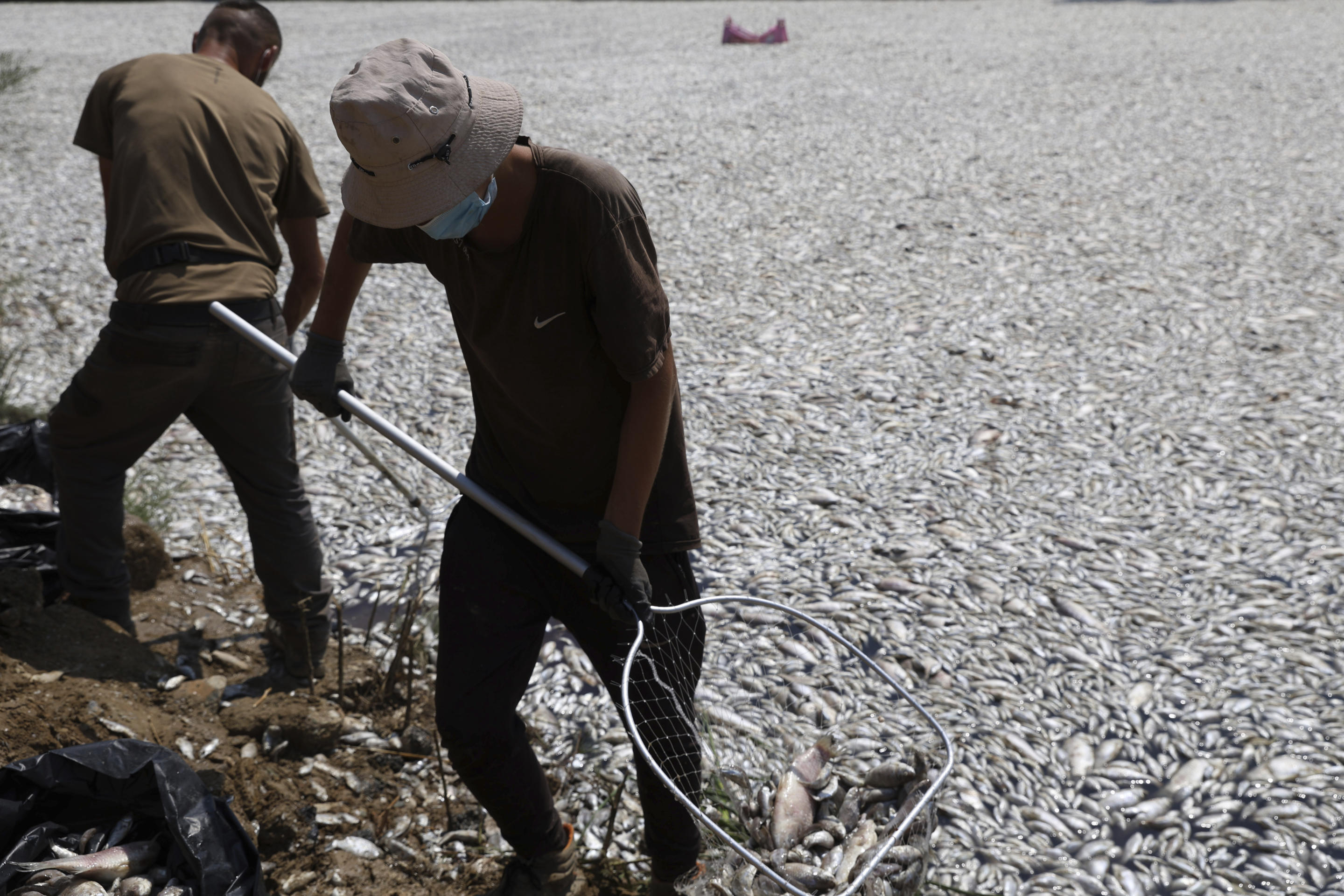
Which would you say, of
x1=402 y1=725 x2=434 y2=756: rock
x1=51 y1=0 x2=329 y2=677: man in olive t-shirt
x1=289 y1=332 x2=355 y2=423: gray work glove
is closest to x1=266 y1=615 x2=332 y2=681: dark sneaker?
x1=51 y1=0 x2=329 y2=677: man in olive t-shirt

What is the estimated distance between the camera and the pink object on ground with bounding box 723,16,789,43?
1385cm

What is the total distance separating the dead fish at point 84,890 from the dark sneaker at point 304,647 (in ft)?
3.47

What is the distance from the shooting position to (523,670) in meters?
2.12

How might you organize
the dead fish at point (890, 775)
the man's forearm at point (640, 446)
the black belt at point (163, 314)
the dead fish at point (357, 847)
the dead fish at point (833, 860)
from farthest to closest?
the black belt at point (163, 314), the dead fish at point (357, 847), the dead fish at point (890, 775), the dead fish at point (833, 860), the man's forearm at point (640, 446)

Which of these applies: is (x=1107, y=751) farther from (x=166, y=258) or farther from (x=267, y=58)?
(x=267, y=58)

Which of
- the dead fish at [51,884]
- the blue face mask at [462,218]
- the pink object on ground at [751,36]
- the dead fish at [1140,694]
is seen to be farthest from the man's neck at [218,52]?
the pink object on ground at [751,36]

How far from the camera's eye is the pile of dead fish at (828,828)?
2.05m

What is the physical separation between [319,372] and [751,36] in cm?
1283

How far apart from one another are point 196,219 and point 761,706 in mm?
2070

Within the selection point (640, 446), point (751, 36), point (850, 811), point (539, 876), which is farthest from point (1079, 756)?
point (751, 36)

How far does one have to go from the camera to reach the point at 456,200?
1.72 m

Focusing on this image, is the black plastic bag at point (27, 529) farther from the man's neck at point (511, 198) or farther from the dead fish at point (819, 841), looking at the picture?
the dead fish at point (819, 841)

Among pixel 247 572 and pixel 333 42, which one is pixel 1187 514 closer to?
pixel 247 572

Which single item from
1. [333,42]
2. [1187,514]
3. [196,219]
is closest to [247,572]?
[196,219]
